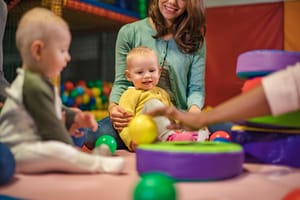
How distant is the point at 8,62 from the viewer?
2.24 metres

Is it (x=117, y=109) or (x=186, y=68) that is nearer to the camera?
(x=117, y=109)

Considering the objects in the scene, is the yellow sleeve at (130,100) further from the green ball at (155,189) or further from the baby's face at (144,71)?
the green ball at (155,189)

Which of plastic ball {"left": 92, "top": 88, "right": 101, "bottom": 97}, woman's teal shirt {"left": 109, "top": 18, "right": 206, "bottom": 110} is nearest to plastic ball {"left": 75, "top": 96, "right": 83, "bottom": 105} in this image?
A: plastic ball {"left": 92, "top": 88, "right": 101, "bottom": 97}

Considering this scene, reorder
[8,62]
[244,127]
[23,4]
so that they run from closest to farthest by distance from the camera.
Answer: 1. [244,127]
2. [8,62]
3. [23,4]

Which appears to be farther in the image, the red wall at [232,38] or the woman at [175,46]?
the red wall at [232,38]

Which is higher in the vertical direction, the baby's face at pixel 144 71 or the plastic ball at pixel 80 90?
the baby's face at pixel 144 71

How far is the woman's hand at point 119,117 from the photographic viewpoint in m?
1.40

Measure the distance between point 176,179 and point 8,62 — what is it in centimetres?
164

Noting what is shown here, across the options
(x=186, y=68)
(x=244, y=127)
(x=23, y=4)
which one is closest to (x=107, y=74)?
(x=23, y=4)

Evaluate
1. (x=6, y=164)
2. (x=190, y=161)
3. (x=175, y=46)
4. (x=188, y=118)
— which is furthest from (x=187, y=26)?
(x=6, y=164)

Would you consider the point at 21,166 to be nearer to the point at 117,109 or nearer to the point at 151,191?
the point at 151,191

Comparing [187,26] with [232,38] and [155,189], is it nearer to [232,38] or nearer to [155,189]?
[155,189]

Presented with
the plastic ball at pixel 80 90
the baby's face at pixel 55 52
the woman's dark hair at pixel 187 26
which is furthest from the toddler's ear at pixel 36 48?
the plastic ball at pixel 80 90

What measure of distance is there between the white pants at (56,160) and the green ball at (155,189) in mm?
248
